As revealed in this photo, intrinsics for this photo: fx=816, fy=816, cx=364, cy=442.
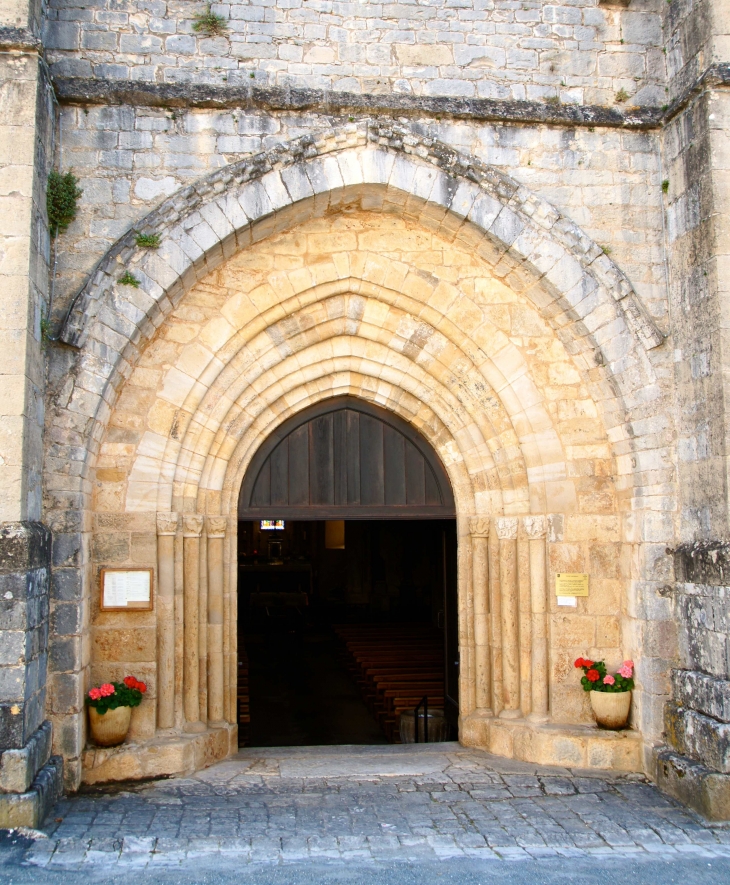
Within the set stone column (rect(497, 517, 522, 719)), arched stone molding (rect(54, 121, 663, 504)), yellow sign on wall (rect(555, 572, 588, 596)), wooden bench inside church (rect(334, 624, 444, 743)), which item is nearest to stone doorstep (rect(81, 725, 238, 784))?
arched stone molding (rect(54, 121, 663, 504))

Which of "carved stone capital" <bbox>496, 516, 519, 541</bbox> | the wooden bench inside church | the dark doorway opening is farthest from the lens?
the dark doorway opening

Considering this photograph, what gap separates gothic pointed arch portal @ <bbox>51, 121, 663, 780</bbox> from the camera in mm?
5297

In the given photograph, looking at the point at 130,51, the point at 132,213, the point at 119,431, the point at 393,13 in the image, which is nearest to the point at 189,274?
the point at 132,213

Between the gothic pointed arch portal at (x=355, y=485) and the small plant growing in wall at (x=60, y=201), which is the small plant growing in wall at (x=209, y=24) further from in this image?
the gothic pointed arch portal at (x=355, y=485)

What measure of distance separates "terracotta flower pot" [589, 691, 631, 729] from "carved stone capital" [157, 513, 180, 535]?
10.0 feet

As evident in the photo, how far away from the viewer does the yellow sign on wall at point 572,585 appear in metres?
5.73

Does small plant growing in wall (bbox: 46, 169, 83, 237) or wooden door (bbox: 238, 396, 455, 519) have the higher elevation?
small plant growing in wall (bbox: 46, 169, 83, 237)

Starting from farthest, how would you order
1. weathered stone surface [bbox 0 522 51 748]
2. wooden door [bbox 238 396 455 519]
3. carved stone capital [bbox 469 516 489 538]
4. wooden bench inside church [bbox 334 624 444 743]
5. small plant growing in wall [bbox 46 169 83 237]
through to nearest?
wooden bench inside church [bbox 334 624 444 743] < wooden door [bbox 238 396 455 519] < carved stone capital [bbox 469 516 489 538] < small plant growing in wall [bbox 46 169 83 237] < weathered stone surface [bbox 0 522 51 748]

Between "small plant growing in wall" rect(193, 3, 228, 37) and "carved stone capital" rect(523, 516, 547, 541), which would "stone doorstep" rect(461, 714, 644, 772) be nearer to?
"carved stone capital" rect(523, 516, 547, 541)

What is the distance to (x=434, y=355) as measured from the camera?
238 inches

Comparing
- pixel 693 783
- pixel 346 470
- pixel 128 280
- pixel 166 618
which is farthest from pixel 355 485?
pixel 693 783

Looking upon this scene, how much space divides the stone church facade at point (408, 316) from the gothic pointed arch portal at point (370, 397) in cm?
2

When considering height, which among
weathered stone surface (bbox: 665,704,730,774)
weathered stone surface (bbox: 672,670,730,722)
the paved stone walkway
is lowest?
the paved stone walkway

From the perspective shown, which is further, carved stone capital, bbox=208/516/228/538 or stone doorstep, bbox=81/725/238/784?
carved stone capital, bbox=208/516/228/538
